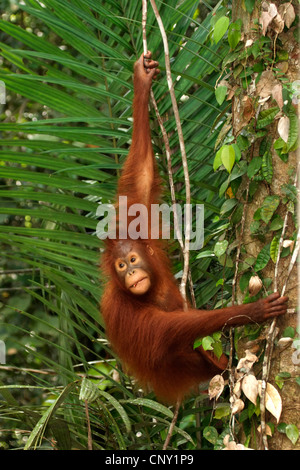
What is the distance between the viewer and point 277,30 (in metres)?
2.21

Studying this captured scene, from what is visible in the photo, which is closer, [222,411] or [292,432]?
[292,432]

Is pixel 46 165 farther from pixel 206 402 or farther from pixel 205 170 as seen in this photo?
pixel 206 402

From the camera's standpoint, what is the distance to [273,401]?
2.03 metres

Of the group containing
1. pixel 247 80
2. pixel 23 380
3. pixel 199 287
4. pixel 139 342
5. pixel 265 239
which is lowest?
pixel 23 380

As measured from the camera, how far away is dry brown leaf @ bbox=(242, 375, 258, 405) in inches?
79.9

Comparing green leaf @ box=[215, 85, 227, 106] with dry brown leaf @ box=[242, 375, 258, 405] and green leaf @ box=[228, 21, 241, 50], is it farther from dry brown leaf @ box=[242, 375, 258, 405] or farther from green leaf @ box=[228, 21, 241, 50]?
dry brown leaf @ box=[242, 375, 258, 405]

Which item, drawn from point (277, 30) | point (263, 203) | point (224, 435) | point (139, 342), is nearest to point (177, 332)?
point (139, 342)

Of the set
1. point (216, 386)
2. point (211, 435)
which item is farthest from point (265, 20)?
point (211, 435)

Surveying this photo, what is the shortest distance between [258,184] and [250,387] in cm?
72

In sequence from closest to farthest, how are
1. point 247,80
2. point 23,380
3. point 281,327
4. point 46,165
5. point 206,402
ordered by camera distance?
1. point 281,327
2. point 247,80
3. point 46,165
4. point 206,402
5. point 23,380

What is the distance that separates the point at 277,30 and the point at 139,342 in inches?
58.8

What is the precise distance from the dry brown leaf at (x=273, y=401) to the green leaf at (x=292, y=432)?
0.24 ft

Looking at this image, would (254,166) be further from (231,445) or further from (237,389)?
(231,445)

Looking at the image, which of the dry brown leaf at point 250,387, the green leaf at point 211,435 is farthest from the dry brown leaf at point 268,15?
the green leaf at point 211,435
